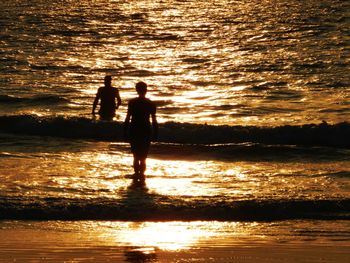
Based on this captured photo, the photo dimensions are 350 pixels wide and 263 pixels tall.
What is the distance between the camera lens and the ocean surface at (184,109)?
12.0 m

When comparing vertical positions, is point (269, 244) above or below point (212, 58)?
below

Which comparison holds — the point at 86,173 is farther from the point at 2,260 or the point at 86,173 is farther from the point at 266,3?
the point at 266,3

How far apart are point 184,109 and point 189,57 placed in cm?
794

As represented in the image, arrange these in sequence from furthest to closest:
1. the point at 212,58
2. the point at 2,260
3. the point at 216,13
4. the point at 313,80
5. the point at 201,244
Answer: the point at 216,13, the point at 212,58, the point at 313,80, the point at 201,244, the point at 2,260

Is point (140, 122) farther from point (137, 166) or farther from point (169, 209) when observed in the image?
point (169, 209)

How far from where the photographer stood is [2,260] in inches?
364

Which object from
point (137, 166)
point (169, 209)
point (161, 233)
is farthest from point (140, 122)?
point (161, 233)

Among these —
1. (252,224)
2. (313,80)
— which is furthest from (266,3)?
(252,224)

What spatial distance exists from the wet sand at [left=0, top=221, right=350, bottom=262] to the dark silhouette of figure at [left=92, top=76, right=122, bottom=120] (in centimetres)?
735

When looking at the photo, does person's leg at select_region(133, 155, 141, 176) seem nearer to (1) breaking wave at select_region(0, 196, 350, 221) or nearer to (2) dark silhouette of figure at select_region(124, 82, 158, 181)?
(2) dark silhouette of figure at select_region(124, 82, 158, 181)

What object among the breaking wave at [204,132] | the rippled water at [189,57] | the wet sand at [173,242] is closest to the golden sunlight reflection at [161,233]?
the wet sand at [173,242]

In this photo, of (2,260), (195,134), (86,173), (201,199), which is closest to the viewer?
(2,260)

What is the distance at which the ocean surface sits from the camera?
12.0 m

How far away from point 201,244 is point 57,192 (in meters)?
3.16
